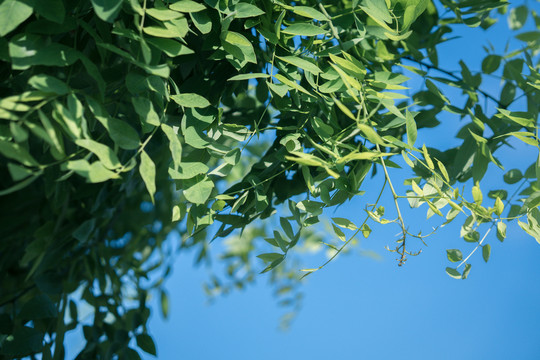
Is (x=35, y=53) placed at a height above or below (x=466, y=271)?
above

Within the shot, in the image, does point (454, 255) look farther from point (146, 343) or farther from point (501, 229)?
point (146, 343)

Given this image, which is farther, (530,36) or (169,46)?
(530,36)

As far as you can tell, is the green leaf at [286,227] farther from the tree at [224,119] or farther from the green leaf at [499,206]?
the green leaf at [499,206]

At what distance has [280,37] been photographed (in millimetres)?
335

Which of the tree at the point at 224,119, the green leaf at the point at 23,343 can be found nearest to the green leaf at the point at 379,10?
the tree at the point at 224,119

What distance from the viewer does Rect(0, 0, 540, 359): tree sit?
26cm

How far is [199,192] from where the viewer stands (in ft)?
0.98

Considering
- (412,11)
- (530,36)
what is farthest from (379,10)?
(530,36)

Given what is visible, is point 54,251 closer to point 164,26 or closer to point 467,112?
point 164,26

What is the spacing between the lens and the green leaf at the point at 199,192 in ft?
0.97

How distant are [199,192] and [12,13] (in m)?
0.13

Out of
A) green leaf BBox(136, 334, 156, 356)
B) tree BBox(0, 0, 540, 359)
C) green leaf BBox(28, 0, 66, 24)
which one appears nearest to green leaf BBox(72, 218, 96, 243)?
tree BBox(0, 0, 540, 359)

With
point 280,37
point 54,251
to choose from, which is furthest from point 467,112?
point 54,251

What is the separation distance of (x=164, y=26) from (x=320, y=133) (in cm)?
11
